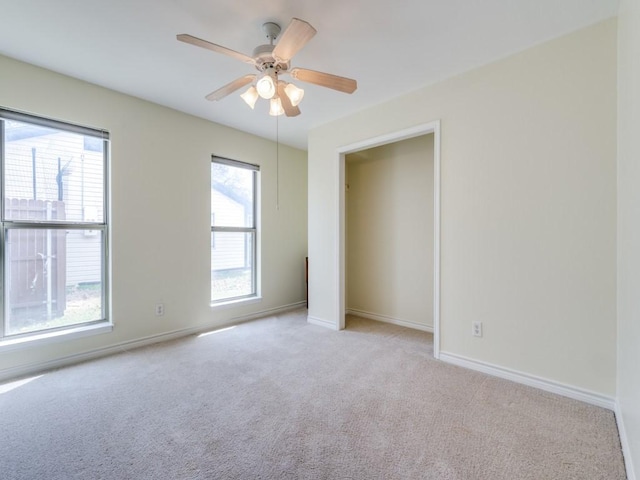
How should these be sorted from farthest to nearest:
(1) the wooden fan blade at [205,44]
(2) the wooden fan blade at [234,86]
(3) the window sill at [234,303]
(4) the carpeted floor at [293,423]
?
(3) the window sill at [234,303] < (2) the wooden fan blade at [234,86] < (1) the wooden fan blade at [205,44] < (4) the carpeted floor at [293,423]

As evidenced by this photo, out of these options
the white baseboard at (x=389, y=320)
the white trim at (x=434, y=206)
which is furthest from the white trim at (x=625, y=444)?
the white baseboard at (x=389, y=320)

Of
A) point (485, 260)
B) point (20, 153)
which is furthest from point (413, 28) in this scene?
point (20, 153)

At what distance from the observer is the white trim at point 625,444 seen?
1334 millimetres

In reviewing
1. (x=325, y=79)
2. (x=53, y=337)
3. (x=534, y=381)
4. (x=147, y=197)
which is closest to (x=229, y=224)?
(x=147, y=197)

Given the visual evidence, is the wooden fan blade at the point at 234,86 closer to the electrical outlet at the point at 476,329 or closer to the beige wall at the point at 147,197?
the beige wall at the point at 147,197

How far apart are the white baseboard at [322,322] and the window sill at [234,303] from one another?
2.61 feet

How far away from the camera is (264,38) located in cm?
208

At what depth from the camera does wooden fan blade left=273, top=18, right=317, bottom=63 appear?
4.89 feet

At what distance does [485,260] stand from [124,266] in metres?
3.36

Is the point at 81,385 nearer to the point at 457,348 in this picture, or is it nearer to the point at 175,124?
the point at 175,124

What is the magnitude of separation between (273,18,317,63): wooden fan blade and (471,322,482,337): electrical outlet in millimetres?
2425

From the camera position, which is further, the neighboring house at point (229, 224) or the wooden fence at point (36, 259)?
the neighboring house at point (229, 224)

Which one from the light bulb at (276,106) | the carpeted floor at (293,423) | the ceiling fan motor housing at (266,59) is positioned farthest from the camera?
the light bulb at (276,106)

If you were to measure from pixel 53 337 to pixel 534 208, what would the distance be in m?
4.04
